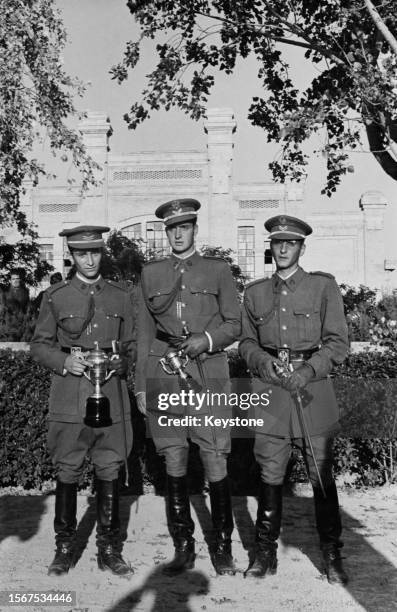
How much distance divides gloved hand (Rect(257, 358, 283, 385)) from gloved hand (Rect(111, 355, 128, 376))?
840mm

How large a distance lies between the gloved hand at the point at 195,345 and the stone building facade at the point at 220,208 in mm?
31107

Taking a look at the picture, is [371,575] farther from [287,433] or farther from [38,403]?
[38,403]

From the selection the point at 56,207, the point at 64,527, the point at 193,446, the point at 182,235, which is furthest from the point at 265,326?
the point at 56,207

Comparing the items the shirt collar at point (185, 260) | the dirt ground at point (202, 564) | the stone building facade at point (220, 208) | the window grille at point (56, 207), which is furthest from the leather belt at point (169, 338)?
the window grille at point (56, 207)

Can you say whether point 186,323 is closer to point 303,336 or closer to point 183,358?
point 183,358

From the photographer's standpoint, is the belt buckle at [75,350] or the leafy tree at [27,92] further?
the leafy tree at [27,92]

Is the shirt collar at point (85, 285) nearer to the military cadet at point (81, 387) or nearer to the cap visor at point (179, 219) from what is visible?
the military cadet at point (81, 387)

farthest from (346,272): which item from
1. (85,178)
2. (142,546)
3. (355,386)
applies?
(142,546)

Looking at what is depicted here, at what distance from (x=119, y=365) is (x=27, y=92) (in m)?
9.17

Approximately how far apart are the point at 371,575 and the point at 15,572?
209 centimetres

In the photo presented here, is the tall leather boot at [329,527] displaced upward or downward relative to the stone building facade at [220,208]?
downward

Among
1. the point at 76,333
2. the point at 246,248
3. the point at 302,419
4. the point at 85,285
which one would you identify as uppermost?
the point at 246,248

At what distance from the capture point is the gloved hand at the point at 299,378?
4383 mm

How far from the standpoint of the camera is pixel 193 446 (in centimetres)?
689
